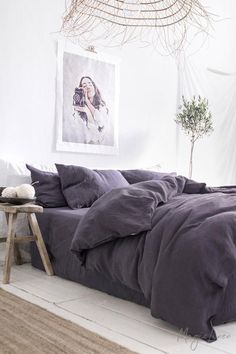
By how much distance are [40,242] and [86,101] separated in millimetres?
1783

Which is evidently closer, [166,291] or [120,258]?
[166,291]

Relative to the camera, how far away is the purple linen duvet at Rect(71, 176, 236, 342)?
204 centimetres

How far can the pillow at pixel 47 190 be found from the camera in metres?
3.48

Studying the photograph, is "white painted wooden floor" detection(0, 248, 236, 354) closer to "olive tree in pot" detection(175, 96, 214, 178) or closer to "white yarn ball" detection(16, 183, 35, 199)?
"white yarn ball" detection(16, 183, 35, 199)

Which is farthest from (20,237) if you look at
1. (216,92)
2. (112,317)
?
(216,92)

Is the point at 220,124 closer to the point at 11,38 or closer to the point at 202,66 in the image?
the point at 202,66

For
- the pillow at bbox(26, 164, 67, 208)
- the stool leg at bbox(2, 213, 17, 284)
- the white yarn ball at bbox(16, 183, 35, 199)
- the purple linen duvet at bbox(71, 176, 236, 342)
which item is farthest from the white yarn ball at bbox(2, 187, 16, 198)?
the purple linen duvet at bbox(71, 176, 236, 342)

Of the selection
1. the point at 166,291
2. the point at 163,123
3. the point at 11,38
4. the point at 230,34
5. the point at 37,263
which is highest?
the point at 230,34

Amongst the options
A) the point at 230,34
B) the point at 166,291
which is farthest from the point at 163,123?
the point at 166,291

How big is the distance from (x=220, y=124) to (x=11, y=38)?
3.25 m

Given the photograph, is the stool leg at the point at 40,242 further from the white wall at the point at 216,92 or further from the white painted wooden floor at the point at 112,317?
the white wall at the point at 216,92

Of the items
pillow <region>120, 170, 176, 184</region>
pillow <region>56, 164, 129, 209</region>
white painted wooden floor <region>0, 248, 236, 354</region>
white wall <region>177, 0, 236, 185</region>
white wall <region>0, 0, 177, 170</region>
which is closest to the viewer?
white painted wooden floor <region>0, 248, 236, 354</region>

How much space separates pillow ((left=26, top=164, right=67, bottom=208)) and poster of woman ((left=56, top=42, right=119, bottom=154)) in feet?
2.33

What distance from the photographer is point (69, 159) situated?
14.1 feet
